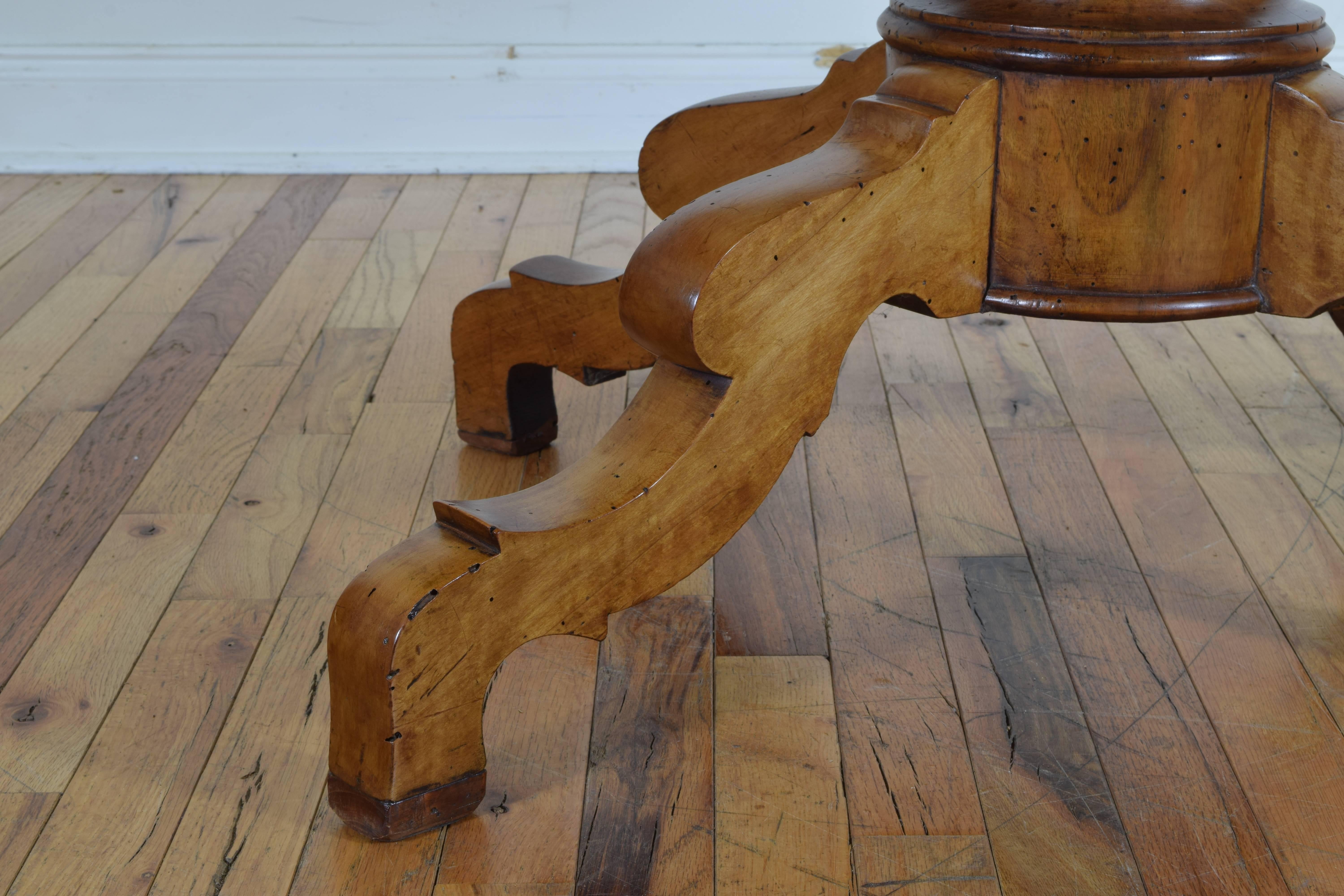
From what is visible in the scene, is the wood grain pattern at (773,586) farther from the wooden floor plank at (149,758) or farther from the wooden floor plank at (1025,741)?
the wooden floor plank at (149,758)

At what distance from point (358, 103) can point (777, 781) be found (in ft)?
5.77

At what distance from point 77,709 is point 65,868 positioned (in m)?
0.17

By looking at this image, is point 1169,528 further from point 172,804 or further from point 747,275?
point 172,804

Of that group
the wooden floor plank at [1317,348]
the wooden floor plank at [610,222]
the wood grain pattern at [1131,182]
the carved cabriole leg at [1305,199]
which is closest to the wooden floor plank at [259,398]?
the wooden floor plank at [610,222]

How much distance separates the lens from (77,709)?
0.90m

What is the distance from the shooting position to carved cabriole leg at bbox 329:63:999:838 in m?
0.73

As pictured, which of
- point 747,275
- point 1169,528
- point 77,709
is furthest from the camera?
point 1169,528

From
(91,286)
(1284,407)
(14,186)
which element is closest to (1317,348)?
(1284,407)

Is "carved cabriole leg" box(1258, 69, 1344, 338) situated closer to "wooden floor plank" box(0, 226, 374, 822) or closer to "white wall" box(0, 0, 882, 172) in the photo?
"wooden floor plank" box(0, 226, 374, 822)

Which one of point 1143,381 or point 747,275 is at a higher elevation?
point 747,275

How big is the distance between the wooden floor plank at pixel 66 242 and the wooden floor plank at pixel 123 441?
8.1 inches

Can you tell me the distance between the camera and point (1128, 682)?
92 centimetres

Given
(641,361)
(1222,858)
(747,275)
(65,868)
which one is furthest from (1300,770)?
(65,868)

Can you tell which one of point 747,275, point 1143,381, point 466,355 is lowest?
point 1143,381
